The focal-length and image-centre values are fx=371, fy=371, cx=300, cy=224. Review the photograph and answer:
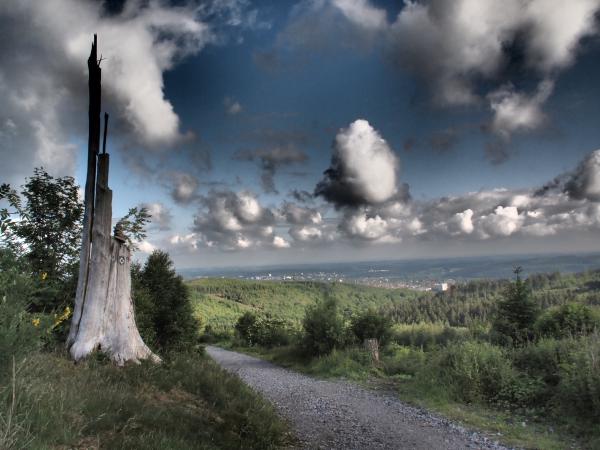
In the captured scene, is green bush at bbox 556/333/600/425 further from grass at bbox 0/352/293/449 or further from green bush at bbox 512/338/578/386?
grass at bbox 0/352/293/449

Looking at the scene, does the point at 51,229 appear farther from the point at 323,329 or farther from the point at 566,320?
the point at 566,320

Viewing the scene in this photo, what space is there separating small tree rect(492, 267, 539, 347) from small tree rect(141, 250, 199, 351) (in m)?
14.9

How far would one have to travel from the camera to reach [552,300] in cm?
10556

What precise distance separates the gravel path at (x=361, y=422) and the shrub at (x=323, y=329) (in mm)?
6655

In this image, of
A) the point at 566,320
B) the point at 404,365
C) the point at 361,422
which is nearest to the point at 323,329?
the point at 404,365

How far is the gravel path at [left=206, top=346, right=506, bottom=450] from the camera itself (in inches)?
273

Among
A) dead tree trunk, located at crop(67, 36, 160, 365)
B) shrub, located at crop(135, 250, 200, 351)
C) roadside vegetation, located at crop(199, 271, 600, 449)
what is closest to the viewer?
roadside vegetation, located at crop(199, 271, 600, 449)

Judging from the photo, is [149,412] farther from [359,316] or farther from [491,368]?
[359,316]

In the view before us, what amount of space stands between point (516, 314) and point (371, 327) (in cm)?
769

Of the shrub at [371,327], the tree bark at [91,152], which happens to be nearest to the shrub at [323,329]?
the shrub at [371,327]

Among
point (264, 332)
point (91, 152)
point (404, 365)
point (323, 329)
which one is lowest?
point (264, 332)

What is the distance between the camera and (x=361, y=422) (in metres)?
8.38

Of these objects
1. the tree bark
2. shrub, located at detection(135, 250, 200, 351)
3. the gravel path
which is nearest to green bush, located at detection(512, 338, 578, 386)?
the gravel path

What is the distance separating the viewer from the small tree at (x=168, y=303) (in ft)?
54.9
